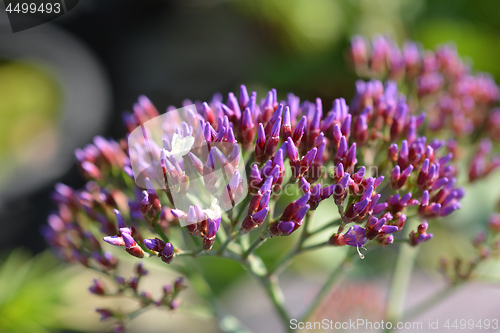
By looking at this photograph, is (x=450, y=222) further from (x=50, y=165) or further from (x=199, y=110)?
(x=50, y=165)

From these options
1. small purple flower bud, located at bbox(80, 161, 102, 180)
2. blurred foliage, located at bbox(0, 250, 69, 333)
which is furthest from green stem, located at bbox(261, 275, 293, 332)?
blurred foliage, located at bbox(0, 250, 69, 333)

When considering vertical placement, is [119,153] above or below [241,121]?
below

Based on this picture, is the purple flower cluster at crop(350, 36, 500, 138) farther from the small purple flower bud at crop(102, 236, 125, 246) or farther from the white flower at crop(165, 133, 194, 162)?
the small purple flower bud at crop(102, 236, 125, 246)

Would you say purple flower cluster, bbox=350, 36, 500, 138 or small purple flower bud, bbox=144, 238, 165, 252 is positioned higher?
purple flower cluster, bbox=350, 36, 500, 138

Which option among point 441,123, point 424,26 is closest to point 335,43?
point 424,26

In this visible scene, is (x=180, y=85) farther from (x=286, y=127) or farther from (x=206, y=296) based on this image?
(x=286, y=127)

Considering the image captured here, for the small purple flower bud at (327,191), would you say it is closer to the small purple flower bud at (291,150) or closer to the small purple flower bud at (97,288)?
the small purple flower bud at (291,150)

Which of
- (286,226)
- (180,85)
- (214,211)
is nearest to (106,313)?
(214,211)

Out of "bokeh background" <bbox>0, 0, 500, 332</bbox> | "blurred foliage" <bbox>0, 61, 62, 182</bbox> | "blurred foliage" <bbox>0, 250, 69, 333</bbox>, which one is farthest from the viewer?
"blurred foliage" <bbox>0, 61, 62, 182</bbox>

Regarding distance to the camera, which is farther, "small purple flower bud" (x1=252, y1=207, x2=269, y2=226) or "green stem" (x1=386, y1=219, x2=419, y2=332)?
"green stem" (x1=386, y1=219, x2=419, y2=332)
